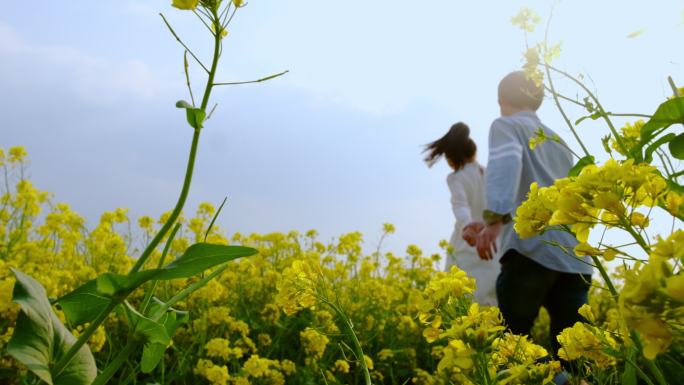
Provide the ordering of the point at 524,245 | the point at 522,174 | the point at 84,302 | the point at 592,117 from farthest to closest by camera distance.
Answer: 1. the point at 522,174
2. the point at 524,245
3. the point at 592,117
4. the point at 84,302

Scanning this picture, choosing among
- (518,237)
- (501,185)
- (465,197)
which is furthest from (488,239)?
(465,197)

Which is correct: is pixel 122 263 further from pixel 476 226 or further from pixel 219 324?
pixel 476 226

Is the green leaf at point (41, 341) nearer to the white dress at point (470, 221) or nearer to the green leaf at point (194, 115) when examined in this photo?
the green leaf at point (194, 115)

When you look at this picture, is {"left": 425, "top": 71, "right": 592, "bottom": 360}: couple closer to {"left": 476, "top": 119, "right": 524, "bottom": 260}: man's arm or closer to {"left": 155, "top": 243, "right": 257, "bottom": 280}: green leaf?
{"left": 476, "top": 119, "right": 524, "bottom": 260}: man's arm

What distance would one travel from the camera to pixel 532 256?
2828 mm

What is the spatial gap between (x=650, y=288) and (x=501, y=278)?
2563mm

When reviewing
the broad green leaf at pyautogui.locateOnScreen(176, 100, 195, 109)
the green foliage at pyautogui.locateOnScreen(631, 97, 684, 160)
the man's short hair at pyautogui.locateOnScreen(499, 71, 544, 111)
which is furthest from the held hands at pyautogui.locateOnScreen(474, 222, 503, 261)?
the broad green leaf at pyautogui.locateOnScreen(176, 100, 195, 109)

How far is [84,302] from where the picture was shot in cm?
99

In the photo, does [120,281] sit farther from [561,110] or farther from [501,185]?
[501,185]

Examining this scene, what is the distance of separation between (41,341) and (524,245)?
2.34 meters

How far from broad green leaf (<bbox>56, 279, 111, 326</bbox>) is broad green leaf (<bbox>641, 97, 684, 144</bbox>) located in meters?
0.98

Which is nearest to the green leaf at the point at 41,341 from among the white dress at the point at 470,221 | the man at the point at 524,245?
the man at the point at 524,245

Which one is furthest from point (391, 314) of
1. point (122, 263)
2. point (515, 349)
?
point (515, 349)

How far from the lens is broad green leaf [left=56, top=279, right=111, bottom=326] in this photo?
97 cm
